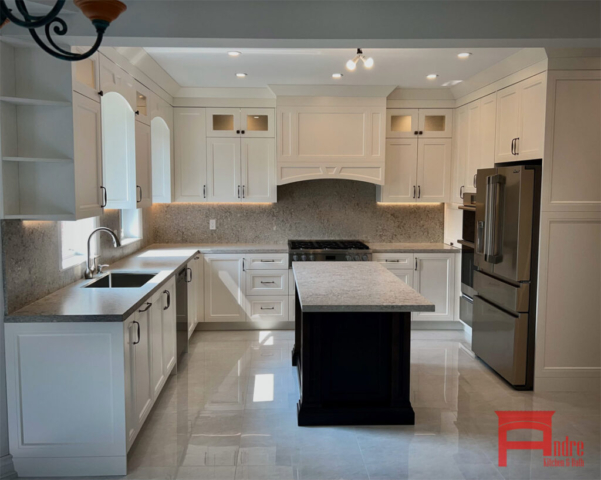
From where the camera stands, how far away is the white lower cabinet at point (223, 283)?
5.28m

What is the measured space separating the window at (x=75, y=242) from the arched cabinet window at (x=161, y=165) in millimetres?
1440

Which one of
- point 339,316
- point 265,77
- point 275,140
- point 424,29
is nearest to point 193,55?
point 265,77

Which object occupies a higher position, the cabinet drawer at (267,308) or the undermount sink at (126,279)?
the undermount sink at (126,279)

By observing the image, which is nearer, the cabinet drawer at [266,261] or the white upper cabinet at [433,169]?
the cabinet drawer at [266,261]

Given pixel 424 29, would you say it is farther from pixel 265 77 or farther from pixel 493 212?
pixel 265 77

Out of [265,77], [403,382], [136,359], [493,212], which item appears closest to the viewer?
[136,359]

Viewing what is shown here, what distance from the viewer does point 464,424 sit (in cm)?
329

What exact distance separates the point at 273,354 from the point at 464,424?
6.13ft

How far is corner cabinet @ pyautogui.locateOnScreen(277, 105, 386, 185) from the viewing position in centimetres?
529

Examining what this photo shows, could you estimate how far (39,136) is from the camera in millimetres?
2703

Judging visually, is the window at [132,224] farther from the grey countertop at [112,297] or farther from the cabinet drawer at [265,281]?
the cabinet drawer at [265,281]

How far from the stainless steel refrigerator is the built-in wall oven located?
1.25ft

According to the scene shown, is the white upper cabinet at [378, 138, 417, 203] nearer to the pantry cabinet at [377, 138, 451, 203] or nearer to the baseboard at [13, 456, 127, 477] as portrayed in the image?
the pantry cabinet at [377, 138, 451, 203]

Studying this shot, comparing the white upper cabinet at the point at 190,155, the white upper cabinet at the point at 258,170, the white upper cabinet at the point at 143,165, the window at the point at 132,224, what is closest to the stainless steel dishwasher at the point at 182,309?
the white upper cabinet at the point at 143,165
